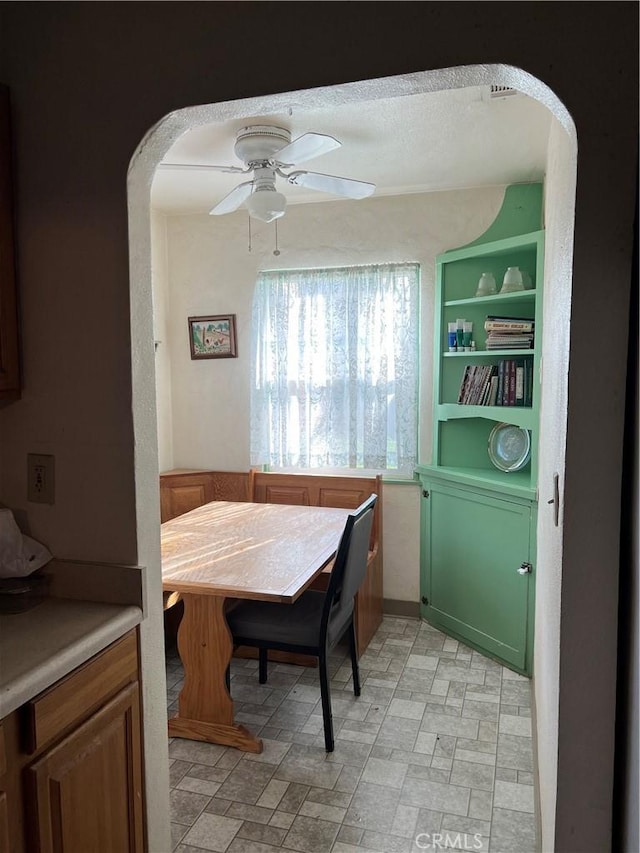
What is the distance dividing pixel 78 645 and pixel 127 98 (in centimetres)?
115

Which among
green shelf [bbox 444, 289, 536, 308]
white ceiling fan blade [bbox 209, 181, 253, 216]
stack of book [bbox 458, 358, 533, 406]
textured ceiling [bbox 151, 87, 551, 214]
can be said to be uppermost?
textured ceiling [bbox 151, 87, 551, 214]

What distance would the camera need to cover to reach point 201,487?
3965mm

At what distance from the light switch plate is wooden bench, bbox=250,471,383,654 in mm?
1900

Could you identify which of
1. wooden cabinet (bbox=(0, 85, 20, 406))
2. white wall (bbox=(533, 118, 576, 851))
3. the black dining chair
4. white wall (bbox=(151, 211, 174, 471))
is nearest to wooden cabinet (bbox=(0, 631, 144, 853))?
wooden cabinet (bbox=(0, 85, 20, 406))

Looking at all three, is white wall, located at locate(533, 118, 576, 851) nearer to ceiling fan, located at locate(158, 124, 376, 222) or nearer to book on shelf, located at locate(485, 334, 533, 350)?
book on shelf, located at locate(485, 334, 533, 350)

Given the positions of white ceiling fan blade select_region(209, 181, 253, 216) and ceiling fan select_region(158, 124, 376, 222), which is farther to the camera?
white ceiling fan blade select_region(209, 181, 253, 216)

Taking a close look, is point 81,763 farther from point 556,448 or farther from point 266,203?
point 266,203

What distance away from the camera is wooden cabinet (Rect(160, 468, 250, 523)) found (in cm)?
384

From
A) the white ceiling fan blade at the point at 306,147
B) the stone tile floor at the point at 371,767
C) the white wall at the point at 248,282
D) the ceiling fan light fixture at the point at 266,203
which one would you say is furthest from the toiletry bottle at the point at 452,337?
the stone tile floor at the point at 371,767

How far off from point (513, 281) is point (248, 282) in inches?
64.3

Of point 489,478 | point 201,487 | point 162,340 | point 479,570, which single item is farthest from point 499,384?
point 162,340

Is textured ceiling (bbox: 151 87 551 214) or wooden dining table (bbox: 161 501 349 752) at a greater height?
textured ceiling (bbox: 151 87 551 214)

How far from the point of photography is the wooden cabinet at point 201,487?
3840 mm

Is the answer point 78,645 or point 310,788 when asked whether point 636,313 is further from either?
point 310,788
